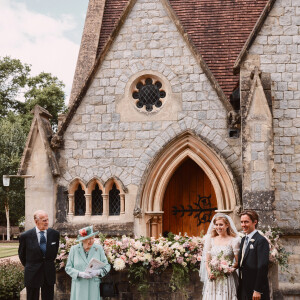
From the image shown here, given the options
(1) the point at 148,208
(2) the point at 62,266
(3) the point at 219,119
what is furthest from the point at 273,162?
(2) the point at 62,266

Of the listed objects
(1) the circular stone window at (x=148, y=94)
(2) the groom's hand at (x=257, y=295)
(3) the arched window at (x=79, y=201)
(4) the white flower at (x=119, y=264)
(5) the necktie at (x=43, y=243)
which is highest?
(1) the circular stone window at (x=148, y=94)

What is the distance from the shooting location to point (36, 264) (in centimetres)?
684

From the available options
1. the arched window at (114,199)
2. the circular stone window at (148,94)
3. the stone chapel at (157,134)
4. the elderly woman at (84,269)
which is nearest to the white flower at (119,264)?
the elderly woman at (84,269)

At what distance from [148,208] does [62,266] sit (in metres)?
3.24

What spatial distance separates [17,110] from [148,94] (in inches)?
1322

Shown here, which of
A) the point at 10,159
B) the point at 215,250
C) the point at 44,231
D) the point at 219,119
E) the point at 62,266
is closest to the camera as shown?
the point at 215,250

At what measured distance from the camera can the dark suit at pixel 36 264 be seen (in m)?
6.80

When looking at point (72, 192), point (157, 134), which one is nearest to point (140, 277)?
point (72, 192)

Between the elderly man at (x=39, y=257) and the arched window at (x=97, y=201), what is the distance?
178 inches

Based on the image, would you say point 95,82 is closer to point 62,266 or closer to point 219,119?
point 219,119

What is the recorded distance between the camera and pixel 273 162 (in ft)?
31.3

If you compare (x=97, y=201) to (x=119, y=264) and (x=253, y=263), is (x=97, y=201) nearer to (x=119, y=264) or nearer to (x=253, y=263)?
(x=119, y=264)

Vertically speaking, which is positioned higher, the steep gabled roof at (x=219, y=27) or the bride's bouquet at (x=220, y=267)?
the steep gabled roof at (x=219, y=27)

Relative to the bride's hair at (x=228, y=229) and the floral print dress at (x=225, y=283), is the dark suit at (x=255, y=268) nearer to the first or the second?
the floral print dress at (x=225, y=283)
